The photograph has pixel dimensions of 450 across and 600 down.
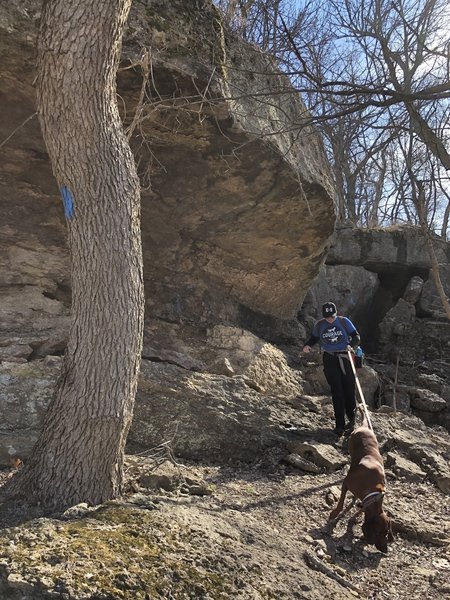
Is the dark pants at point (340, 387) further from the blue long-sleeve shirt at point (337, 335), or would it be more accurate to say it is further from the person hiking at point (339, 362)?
the blue long-sleeve shirt at point (337, 335)

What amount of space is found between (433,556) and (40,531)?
2917 millimetres

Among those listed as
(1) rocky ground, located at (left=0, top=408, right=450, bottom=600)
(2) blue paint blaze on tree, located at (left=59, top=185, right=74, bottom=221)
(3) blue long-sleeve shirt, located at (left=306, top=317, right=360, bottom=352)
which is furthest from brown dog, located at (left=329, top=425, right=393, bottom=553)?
(2) blue paint blaze on tree, located at (left=59, top=185, right=74, bottom=221)

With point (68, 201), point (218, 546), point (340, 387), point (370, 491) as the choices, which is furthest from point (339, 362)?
point (68, 201)

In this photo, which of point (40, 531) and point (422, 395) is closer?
point (40, 531)

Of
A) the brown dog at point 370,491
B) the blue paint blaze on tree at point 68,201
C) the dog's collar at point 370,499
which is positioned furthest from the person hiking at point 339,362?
the blue paint blaze on tree at point 68,201

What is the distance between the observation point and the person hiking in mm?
6879

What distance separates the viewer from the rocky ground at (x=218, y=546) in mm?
2615

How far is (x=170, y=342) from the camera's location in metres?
7.81

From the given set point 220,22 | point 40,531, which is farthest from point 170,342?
point 40,531

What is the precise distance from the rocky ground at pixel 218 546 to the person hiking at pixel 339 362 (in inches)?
59.0

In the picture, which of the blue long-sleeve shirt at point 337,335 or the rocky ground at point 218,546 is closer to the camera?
the rocky ground at point 218,546

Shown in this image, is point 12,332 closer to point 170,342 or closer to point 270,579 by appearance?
point 170,342

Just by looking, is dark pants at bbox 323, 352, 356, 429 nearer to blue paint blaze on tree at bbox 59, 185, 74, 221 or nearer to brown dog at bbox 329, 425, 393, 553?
brown dog at bbox 329, 425, 393, 553

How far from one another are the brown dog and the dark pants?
2.18m
